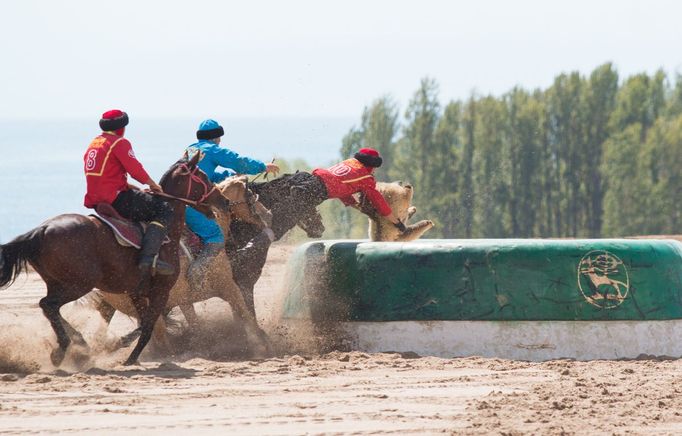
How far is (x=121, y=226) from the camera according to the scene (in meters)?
9.97

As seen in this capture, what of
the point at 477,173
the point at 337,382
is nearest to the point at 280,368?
the point at 337,382

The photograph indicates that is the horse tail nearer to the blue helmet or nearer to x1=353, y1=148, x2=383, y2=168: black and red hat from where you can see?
the blue helmet

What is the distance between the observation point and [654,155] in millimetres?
59438

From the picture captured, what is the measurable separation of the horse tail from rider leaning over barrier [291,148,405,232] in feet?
9.87

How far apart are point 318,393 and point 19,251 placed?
105 inches

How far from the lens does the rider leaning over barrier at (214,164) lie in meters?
10.9

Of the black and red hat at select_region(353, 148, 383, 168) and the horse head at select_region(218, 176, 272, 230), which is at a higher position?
the black and red hat at select_region(353, 148, 383, 168)

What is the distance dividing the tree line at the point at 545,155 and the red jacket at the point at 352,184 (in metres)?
46.5

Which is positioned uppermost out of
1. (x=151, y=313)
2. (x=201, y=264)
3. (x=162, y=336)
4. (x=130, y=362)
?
(x=201, y=264)

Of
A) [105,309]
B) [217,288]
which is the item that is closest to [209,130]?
[217,288]

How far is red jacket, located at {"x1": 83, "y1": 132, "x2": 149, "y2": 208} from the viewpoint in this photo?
10.0 meters

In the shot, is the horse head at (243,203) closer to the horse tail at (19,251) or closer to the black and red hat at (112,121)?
the black and red hat at (112,121)

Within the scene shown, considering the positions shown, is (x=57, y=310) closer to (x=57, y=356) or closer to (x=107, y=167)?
(x=57, y=356)

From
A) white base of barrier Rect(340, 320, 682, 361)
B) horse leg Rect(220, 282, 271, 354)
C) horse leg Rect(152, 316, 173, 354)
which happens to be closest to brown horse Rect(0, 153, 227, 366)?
horse leg Rect(152, 316, 173, 354)
